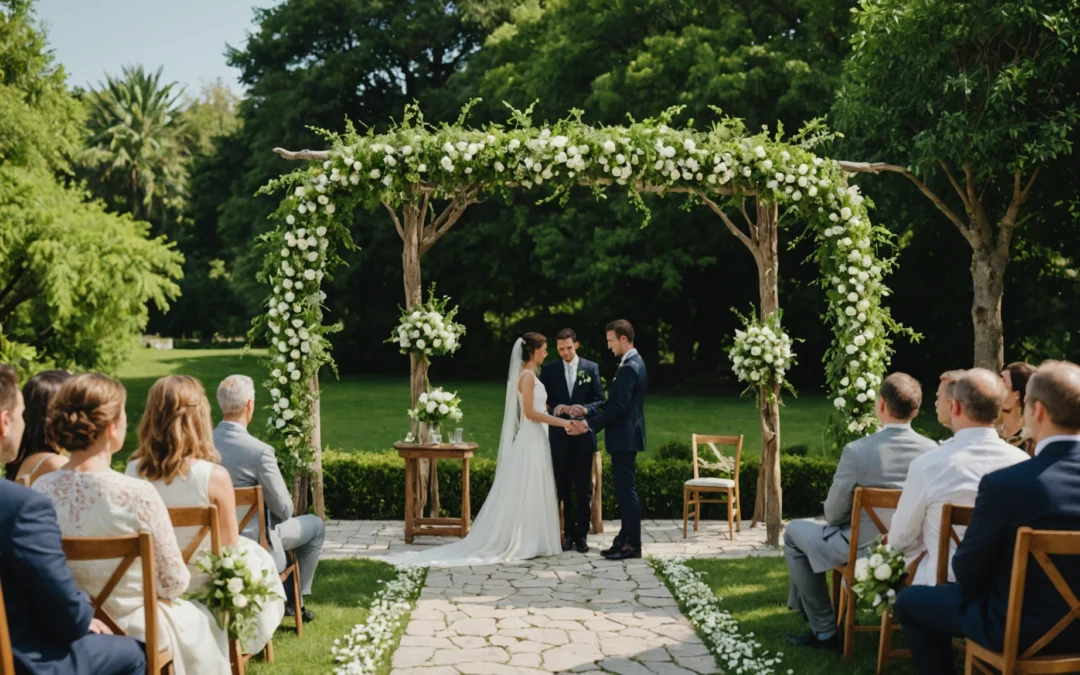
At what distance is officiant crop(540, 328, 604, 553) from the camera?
31.2ft

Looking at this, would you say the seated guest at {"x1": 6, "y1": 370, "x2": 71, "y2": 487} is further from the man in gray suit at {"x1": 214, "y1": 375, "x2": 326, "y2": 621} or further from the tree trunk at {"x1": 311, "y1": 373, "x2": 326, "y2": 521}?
the tree trunk at {"x1": 311, "y1": 373, "x2": 326, "y2": 521}

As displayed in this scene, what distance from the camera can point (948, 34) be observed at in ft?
48.8

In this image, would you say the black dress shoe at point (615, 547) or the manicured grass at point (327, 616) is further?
the black dress shoe at point (615, 547)

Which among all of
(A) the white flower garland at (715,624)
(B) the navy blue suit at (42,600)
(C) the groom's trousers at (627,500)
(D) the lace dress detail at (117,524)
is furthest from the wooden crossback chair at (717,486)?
(B) the navy blue suit at (42,600)

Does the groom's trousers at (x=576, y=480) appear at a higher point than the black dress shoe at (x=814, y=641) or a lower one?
higher

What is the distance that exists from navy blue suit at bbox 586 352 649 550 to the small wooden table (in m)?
1.56

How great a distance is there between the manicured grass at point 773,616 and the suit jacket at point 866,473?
534 mm

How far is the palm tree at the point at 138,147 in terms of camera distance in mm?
53375

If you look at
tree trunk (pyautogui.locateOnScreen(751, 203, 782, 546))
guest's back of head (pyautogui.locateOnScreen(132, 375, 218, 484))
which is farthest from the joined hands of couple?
guest's back of head (pyautogui.locateOnScreen(132, 375, 218, 484))

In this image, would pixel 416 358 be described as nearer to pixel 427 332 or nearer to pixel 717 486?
pixel 427 332

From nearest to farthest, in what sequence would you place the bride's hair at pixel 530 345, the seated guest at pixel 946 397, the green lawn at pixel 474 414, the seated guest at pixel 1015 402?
1. the seated guest at pixel 946 397
2. the seated guest at pixel 1015 402
3. the bride's hair at pixel 530 345
4. the green lawn at pixel 474 414

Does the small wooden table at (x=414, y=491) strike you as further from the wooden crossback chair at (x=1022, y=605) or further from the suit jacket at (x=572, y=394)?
the wooden crossback chair at (x=1022, y=605)

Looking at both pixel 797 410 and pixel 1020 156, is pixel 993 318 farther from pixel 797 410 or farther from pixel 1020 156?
pixel 797 410

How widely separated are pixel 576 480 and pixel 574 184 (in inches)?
112
